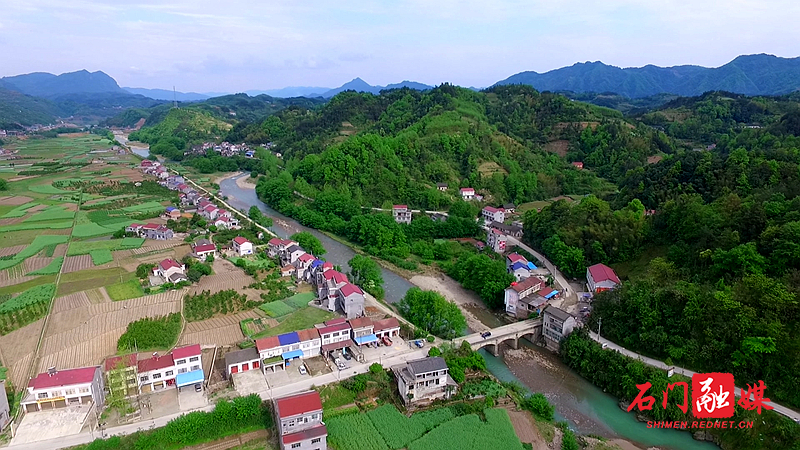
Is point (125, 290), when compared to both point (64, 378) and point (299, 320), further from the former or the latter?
point (299, 320)

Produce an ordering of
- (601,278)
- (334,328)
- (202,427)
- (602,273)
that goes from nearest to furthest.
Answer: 1. (202,427)
2. (334,328)
3. (601,278)
4. (602,273)

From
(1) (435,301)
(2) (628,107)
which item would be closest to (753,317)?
(1) (435,301)

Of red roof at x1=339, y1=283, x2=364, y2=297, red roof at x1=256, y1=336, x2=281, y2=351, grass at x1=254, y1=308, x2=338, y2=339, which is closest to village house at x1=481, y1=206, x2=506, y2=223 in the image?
red roof at x1=339, y1=283, x2=364, y2=297

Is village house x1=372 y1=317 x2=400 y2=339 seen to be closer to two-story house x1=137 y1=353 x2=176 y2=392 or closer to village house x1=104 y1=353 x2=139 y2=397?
two-story house x1=137 y1=353 x2=176 y2=392

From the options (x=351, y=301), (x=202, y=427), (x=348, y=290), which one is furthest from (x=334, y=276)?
(x=202, y=427)

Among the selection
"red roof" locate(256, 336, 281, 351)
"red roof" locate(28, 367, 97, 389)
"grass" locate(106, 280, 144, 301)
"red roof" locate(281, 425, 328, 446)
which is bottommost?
"grass" locate(106, 280, 144, 301)

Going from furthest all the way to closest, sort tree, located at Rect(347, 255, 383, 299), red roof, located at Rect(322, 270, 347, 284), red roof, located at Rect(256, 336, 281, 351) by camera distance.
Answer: tree, located at Rect(347, 255, 383, 299) < red roof, located at Rect(322, 270, 347, 284) < red roof, located at Rect(256, 336, 281, 351)

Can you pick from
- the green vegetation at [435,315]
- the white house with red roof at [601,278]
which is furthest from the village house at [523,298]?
the green vegetation at [435,315]
